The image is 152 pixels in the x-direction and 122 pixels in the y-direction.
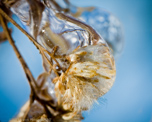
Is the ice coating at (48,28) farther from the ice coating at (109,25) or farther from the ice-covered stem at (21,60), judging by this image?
the ice coating at (109,25)

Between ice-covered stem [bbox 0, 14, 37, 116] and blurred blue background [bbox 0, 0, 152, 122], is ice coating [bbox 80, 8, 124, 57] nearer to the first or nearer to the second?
blurred blue background [bbox 0, 0, 152, 122]

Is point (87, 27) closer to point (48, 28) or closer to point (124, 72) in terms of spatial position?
point (48, 28)

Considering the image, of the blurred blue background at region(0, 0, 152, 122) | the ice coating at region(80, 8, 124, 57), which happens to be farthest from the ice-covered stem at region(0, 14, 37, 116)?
the ice coating at region(80, 8, 124, 57)

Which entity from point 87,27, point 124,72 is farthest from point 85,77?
point 124,72

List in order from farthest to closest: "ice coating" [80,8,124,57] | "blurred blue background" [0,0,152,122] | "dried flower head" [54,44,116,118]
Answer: "ice coating" [80,8,124,57] < "blurred blue background" [0,0,152,122] < "dried flower head" [54,44,116,118]

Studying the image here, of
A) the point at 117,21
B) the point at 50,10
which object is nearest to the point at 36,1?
the point at 50,10

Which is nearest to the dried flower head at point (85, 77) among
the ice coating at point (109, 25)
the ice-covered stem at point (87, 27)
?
the ice-covered stem at point (87, 27)

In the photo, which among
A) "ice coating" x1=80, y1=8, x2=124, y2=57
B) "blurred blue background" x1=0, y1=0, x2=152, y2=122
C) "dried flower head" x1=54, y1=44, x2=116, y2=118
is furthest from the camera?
"ice coating" x1=80, y1=8, x2=124, y2=57

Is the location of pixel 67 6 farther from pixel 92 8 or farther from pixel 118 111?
pixel 118 111
